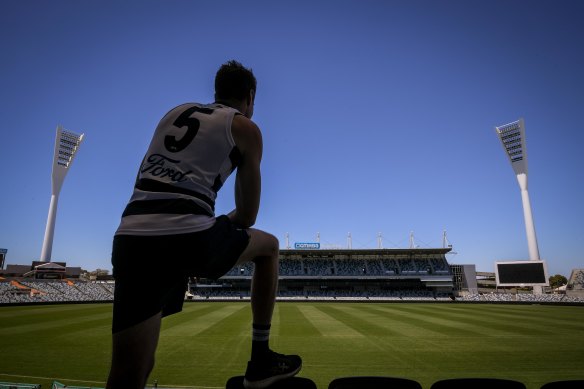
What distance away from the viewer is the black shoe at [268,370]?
185cm

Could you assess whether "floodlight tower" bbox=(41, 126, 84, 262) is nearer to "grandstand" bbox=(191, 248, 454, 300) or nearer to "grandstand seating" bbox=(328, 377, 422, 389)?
"grandstand" bbox=(191, 248, 454, 300)

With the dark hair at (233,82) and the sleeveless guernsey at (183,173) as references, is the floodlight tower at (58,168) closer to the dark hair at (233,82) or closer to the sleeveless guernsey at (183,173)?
the dark hair at (233,82)

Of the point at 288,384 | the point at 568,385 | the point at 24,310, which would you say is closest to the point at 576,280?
the point at 568,385

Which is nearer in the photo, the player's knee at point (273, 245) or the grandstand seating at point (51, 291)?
the player's knee at point (273, 245)

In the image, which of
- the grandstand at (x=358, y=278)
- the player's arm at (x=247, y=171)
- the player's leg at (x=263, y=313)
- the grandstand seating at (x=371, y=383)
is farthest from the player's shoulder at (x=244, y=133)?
the grandstand at (x=358, y=278)

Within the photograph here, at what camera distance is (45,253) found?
214 ft

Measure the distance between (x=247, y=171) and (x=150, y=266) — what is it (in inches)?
28.0

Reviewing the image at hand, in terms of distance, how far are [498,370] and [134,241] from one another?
12.7 metres

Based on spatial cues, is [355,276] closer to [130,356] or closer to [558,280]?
[130,356]

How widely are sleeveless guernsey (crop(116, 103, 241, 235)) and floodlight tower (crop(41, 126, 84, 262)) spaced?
81.2m

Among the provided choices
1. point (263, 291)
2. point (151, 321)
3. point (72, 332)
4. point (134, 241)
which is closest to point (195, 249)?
point (134, 241)

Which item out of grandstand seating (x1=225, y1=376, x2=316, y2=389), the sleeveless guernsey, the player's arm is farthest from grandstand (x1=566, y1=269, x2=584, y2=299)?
the sleeveless guernsey

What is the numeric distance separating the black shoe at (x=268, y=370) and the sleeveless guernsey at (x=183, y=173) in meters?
0.93

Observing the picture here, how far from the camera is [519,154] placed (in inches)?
2467
